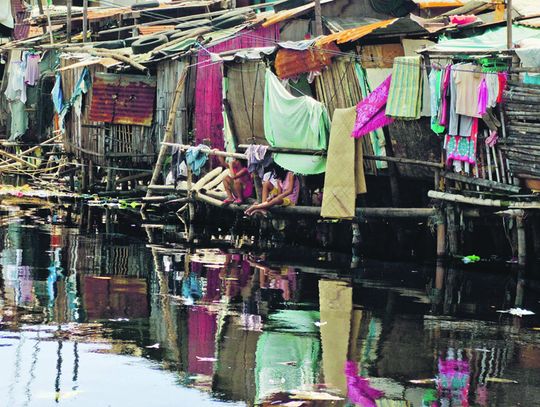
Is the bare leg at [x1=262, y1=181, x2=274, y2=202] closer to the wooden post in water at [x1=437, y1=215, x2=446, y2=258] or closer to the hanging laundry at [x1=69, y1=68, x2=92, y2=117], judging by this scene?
the wooden post in water at [x1=437, y1=215, x2=446, y2=258]

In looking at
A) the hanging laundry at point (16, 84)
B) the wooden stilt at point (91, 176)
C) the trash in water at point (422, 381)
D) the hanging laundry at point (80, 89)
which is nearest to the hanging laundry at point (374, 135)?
the trash in water at point (422, 381)

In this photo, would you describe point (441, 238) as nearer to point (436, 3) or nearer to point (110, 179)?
point (436, 3)

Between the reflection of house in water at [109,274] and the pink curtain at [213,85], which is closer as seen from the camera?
the reflection of house in water at [109,274]

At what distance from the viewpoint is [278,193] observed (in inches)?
751

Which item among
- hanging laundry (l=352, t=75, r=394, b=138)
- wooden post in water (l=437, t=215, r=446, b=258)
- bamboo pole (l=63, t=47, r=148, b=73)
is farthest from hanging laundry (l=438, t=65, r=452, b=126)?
bamboo pole (l=63, t=47, r=148, b=73)

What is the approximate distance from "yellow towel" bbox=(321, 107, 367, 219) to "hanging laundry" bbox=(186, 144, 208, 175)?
456cm

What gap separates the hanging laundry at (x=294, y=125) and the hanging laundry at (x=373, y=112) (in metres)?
1.12

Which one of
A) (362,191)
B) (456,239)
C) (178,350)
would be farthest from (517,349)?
(362,191)

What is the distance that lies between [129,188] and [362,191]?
39.3 ft

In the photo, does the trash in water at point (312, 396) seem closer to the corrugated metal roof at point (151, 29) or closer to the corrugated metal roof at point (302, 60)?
the corrugated metal roof at point (302, 60)

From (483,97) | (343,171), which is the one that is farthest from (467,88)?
(343,171)

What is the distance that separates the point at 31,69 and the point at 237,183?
15662mm

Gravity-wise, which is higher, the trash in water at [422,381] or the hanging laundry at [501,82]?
the hanging laundry at [501,82]

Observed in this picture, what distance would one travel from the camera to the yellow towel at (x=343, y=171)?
17359 mm
